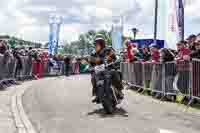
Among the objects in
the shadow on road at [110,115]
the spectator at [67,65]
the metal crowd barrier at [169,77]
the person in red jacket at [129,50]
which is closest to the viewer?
the shadow on road at [110,115]

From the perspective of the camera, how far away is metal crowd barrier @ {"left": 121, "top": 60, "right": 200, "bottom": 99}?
12.4 meters

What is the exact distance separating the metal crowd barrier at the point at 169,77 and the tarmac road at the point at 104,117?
21.9 inches

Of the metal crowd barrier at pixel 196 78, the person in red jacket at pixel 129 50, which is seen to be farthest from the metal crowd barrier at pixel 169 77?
the person in red jacket at pixel 129 50

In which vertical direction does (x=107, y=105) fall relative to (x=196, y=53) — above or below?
below

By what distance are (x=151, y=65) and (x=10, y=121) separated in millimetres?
7252

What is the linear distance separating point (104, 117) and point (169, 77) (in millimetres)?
4159

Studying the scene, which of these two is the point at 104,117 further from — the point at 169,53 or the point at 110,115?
the point at 169,53

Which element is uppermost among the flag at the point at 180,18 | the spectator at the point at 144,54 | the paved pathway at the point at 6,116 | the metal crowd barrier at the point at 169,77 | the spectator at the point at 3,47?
the flag at the point at 180,18

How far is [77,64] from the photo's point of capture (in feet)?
140

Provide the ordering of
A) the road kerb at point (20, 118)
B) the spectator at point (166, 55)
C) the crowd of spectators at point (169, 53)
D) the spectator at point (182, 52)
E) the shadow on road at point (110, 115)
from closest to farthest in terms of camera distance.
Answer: the road kerb at point (20, 118) < the shadow on road at point (110, 115) < the crowd of spectators at point (169, 53) < the spectator at point (182, 52) < the spectator at point (166, 55)

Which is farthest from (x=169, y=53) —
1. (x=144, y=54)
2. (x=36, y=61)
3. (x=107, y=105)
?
(x=36, y=61)

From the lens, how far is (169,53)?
1438 cm

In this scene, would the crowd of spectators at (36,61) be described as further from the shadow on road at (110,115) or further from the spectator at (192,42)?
the spectator at (192,42)

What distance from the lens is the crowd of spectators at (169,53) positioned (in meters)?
12.8
